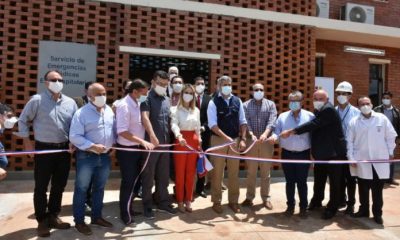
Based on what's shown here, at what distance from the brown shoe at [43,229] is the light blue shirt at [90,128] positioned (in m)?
1.00

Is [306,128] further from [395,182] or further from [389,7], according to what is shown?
[389,7]

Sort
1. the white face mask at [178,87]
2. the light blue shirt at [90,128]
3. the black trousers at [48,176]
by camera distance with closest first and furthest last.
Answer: the light blue shirt at [90,128] < the black trousers at [48,176] < the white face mask at [178,87]

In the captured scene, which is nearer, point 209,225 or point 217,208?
point 209,225

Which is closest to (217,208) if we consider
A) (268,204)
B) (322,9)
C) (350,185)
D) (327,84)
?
(268,204)

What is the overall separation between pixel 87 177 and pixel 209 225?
1661 millimetres

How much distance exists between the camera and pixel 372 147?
17.6 ft

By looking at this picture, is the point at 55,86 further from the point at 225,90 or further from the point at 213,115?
the point at 225,90

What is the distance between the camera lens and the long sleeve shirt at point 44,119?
170 inches

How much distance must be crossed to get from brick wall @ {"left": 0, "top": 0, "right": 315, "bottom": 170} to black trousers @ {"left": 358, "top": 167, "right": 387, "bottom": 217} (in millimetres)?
3126

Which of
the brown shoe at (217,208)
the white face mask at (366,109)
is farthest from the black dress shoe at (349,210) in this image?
the brown shoe at (217,208)

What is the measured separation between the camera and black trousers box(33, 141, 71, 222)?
4367 millimetres

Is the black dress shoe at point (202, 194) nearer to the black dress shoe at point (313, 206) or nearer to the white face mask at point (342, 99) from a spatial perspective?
the black dress shoe at point (313, 206)

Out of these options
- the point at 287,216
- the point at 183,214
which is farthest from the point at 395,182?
the point at 183,214

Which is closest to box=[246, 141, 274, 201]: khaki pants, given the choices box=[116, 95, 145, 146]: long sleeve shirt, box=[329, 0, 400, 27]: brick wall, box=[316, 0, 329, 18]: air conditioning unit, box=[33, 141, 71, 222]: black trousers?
box=[116, 95, 145, 146]: long sleeve shirt
